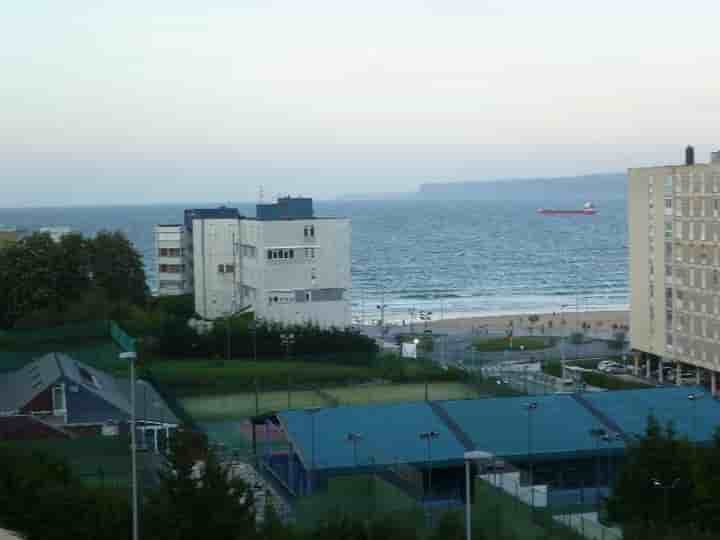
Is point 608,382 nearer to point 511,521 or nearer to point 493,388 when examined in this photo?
point 493,388

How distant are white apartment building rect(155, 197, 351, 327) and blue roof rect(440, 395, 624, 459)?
1330 centimetres

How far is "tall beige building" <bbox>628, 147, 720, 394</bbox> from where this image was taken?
69.9 ft

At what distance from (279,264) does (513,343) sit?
631 centimetres

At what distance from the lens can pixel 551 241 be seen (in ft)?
286

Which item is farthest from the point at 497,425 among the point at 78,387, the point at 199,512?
the point at 199,512

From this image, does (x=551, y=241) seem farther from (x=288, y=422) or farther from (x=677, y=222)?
(x=288, y=422)

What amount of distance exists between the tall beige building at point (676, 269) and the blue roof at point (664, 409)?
5.68m

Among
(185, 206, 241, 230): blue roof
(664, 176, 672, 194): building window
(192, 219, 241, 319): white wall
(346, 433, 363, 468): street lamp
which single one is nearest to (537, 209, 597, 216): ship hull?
(185, 206, 241, 230): blue roof

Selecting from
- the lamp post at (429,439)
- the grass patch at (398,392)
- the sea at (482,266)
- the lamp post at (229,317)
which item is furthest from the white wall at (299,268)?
the lamp post at (429,439)

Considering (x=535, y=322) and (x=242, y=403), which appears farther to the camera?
(x=535, y=322)

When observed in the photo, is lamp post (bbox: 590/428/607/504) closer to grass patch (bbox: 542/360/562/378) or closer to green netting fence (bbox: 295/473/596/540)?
green netting fence (bbox: 295/473/596/540)

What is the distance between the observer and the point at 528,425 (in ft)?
46.2

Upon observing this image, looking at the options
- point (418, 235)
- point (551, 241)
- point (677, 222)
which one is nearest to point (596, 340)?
point (677, 222)

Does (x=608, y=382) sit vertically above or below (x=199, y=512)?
below
